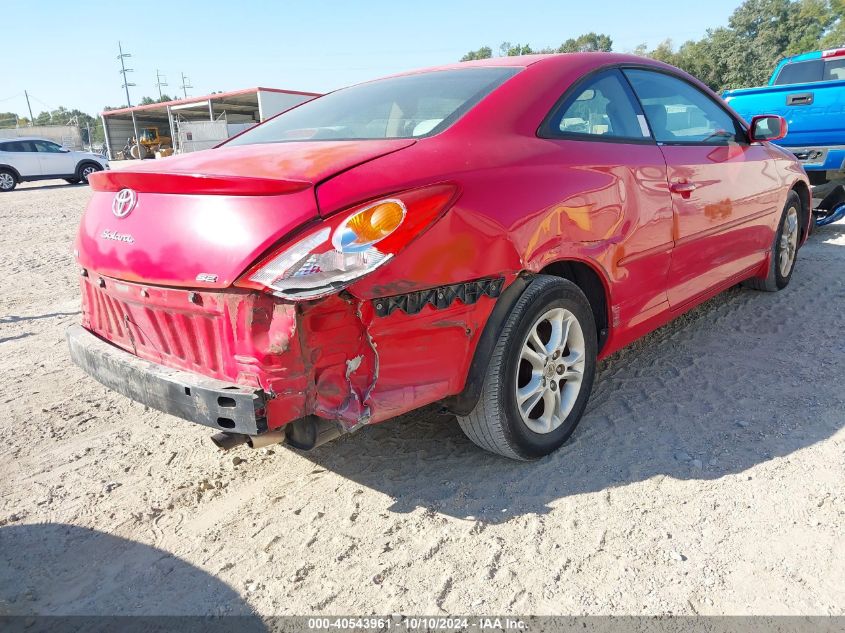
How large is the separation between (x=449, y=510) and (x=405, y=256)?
39.9 inches

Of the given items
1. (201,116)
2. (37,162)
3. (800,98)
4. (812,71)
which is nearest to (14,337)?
(800,98)

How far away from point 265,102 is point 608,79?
109 ft

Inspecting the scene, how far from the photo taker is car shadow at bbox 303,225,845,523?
2.48 metres

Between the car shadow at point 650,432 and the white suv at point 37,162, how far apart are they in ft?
66.3

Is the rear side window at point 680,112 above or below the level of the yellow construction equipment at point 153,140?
above

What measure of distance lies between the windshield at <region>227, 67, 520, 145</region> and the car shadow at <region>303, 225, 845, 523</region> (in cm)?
132

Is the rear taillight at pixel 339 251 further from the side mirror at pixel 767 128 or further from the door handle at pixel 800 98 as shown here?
the door handle at pixel 800 98

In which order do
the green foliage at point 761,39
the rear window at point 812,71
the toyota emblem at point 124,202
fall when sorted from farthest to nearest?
the green foliage at point 761,39 < the rear window at point 812,71 < the toyota emblem at point 124,202

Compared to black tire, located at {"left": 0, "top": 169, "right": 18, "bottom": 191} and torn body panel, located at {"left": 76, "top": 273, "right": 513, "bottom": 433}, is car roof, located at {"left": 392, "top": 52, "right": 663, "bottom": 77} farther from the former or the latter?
black tire, located at {"left": 0, "top": 169, "right": 18, "bottom": 191}

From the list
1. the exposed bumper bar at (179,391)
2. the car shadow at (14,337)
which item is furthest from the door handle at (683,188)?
the car shadow at (14,337)

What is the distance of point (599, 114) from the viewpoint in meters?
2.91

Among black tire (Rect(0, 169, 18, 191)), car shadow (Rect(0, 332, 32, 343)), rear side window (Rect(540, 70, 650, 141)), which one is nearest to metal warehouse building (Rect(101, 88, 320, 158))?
black tire (Rect(0, 169, 18, 191))

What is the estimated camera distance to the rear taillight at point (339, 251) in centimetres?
182

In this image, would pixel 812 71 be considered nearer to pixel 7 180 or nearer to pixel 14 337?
pixel 14 337
